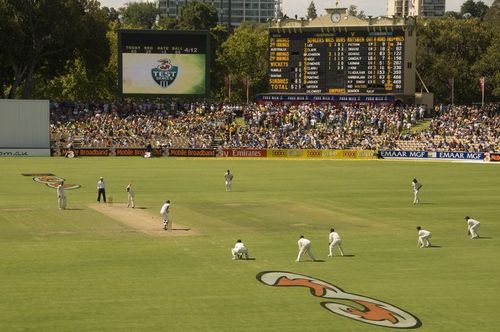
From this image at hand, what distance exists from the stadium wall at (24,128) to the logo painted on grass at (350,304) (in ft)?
198

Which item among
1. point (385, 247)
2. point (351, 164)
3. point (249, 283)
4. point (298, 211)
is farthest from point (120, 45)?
point (249, 283)

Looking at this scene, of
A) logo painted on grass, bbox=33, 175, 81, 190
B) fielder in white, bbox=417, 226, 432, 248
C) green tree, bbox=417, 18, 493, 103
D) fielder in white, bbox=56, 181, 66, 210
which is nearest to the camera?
fielder in white, bbox=417, 226, 432, 248

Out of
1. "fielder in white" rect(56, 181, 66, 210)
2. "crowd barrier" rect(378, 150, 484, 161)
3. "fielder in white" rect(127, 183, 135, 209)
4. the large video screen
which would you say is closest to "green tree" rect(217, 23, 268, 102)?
the large video screen

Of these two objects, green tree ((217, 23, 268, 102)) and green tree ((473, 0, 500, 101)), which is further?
green tree ((217, 23, 268, 102))

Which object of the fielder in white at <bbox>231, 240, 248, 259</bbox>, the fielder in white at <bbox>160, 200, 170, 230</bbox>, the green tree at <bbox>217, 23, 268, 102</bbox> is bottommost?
the fielder in white at <bbox>231, 240, 248, 259</bbox>

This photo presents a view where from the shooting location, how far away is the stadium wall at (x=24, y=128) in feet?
282

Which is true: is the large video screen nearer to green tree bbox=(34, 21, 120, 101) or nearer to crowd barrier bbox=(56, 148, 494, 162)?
crowd barrier bbox=(56, 148, 494, 162)

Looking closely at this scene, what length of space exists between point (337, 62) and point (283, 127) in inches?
379

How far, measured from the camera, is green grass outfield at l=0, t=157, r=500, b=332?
2469cm

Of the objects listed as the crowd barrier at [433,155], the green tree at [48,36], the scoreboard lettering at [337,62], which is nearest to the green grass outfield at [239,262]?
the crowd barrier at [433,155]

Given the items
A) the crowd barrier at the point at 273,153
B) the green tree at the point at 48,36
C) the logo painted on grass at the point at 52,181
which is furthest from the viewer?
the green tree at the point at 48,36

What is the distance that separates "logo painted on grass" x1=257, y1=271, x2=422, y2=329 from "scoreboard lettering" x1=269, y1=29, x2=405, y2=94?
60.4 metres

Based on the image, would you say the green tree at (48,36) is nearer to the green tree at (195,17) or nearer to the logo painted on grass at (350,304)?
the green tree at (195,17)

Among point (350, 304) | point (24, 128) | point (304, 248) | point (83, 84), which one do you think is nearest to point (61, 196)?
point (304, 248)
